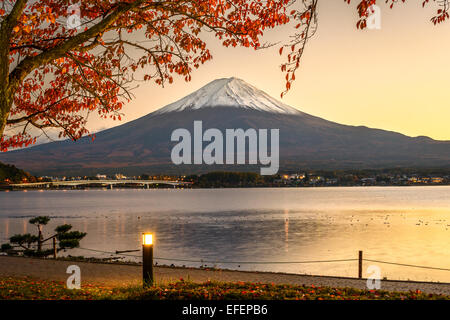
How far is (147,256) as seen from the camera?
8.96 m

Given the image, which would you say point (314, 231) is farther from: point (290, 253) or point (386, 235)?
point (290, 253)

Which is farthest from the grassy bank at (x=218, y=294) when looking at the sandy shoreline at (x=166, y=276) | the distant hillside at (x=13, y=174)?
the distant hillside at (x=13, y=174)

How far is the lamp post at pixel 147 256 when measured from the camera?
28.8ft

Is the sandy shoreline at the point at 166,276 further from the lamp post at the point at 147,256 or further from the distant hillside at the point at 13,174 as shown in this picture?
the distant hillside at the point at 13,174

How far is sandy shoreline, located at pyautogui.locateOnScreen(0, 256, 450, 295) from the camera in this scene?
12.2m

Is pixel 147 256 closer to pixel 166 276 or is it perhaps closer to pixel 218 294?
pixel 218 294

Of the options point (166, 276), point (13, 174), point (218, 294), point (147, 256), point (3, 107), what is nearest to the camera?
point (218, 294)

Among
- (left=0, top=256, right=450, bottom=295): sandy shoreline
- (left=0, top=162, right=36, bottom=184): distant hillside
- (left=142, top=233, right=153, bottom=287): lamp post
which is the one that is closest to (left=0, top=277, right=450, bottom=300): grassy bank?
(left=142, top=233, right=153, bottom=287): lamp post

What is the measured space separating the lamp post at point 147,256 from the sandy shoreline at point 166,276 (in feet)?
7.22

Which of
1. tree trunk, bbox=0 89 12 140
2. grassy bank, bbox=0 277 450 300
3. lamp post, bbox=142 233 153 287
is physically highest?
tree trunk, bbox=0 89 12 140

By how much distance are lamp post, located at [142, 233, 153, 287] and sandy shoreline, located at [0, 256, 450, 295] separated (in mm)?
2200

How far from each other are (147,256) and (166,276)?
4680 mm

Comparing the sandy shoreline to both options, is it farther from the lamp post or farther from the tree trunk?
the tree trunk

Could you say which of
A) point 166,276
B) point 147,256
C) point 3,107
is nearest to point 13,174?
point 166,276
